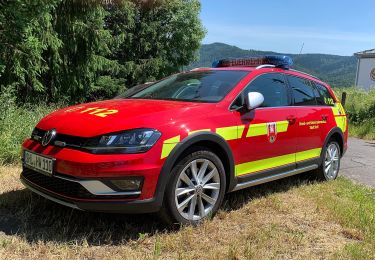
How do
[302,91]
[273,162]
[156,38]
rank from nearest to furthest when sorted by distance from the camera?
[273,162] < [302,91] < [156,38]

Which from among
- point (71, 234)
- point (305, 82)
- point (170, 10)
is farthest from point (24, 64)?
point (170, 10)

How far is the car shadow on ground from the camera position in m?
3.90

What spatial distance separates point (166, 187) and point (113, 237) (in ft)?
2.14

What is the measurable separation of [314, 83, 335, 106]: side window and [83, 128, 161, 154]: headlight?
343 cm

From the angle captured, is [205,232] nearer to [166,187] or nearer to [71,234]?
[166,187]

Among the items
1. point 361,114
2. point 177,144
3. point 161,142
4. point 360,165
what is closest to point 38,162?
point 161,142

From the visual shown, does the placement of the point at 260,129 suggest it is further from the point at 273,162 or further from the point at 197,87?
the point at 197,87

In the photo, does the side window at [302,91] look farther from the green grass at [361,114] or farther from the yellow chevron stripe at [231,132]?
the green grass at [361,114]

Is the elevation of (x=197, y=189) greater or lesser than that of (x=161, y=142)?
lesser

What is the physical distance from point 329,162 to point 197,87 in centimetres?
277

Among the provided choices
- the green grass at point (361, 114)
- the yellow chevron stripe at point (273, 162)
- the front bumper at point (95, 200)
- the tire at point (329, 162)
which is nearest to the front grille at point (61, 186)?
the front bumper at point (95, 200)

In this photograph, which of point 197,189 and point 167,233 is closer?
point 167,233

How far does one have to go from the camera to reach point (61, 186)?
3.94 meters

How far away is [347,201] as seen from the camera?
5590mm
